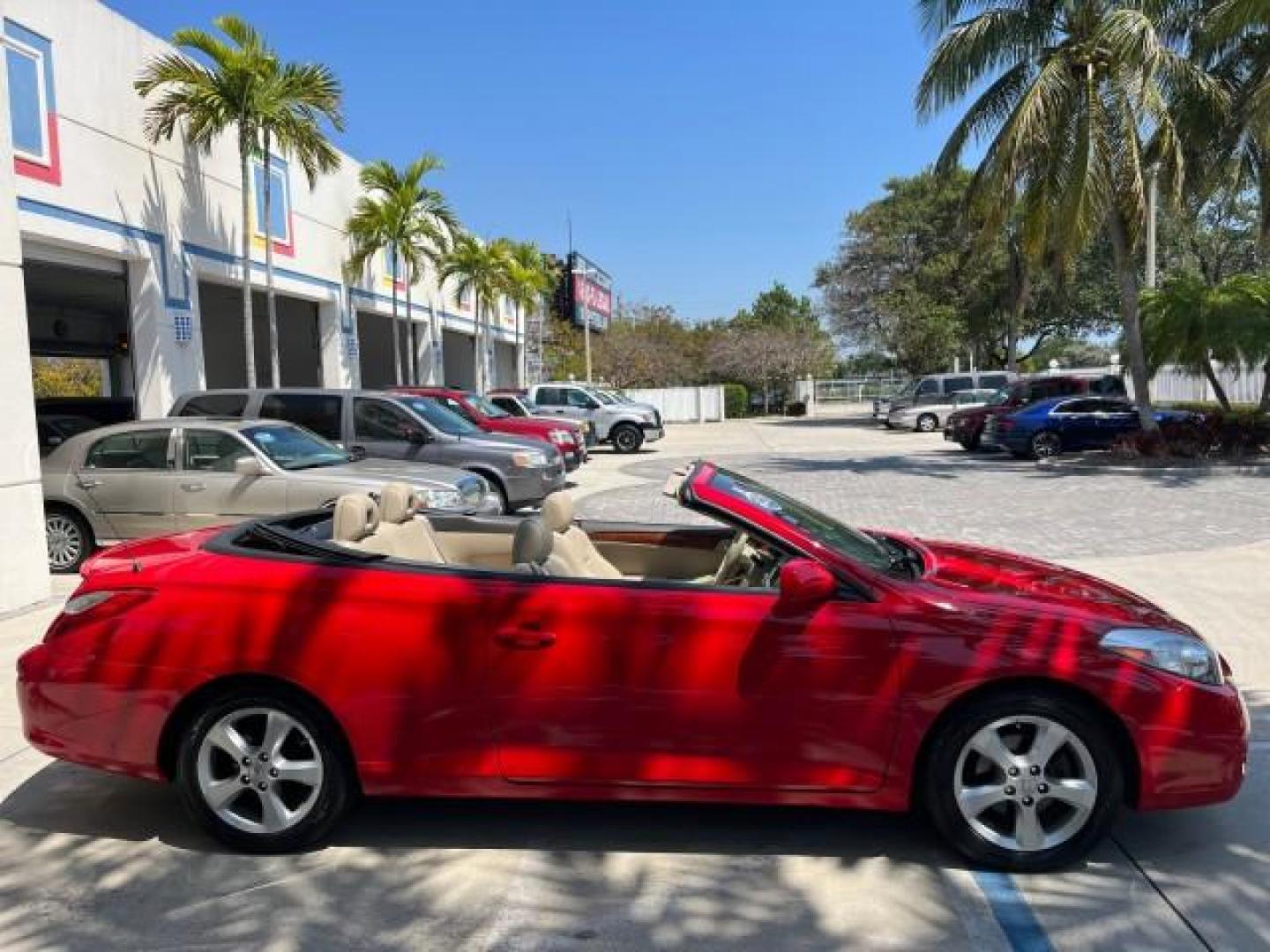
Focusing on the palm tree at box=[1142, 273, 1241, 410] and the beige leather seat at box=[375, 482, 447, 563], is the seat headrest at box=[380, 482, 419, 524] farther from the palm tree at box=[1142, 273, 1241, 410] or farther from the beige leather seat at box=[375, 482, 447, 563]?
the palm tree at box=[1142, 273, 1241, 410]

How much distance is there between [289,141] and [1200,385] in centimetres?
2948

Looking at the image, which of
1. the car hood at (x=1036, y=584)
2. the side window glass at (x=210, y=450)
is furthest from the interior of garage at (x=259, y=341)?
the car hood at (x=1036, y=584)

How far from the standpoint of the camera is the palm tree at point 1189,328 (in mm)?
18438

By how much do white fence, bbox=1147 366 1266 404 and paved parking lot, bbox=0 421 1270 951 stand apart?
26.7 meters

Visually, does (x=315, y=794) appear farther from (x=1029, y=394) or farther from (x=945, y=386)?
(x=945, y=386)

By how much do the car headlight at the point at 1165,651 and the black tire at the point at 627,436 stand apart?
23.5 m

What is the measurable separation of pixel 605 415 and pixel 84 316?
1489cm

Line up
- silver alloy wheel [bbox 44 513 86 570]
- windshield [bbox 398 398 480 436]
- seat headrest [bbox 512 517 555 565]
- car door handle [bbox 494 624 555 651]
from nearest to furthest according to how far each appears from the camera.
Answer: car door handle [bbox 494 624 555 651] → seat headrest [bbox 512 517 555 565] → silver alloy wheel [bbox 44 513 86 570] → windshield [bbox 398 398 480 436]

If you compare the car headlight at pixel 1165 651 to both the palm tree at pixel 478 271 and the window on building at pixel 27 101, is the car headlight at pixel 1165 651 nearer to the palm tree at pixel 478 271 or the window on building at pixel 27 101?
the window on building at pixel 27 101

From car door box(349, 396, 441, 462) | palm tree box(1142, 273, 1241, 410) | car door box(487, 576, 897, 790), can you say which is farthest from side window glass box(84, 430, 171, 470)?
palm tree box(1142, 273, 1241, 410)

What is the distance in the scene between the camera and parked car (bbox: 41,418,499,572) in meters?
8.73

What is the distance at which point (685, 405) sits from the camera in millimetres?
50562

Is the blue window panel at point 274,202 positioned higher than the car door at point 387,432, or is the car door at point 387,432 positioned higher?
the blue window panel at point 274,202

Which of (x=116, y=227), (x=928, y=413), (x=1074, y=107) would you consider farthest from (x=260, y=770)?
(x=928, y=413)
